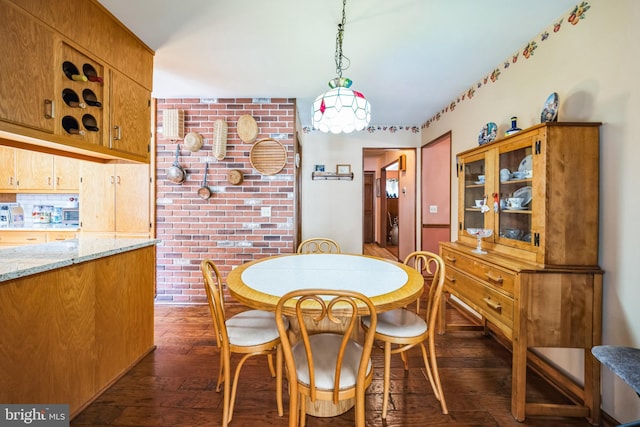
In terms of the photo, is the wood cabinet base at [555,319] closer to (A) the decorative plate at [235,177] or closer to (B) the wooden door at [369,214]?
(A) the decorative plate at [235,177]

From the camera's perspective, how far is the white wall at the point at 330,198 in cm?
403

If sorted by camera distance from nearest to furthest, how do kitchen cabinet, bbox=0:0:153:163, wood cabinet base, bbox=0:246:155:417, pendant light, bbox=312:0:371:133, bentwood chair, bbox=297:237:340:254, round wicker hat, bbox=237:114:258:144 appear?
wood cabinet base, bbox=0:246:155:417 → kitchen cabinet, bbox=0:0:153:163 → pendant light, bbox=312:0:371:133 → bentwood chair, bbox=297:237:340:254 → round wicker hat, bbox=237:114:258:144

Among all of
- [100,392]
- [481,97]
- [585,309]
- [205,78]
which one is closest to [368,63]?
[481,97]

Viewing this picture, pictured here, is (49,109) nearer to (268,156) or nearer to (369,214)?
(268,156)

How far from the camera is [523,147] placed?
5.39 feet

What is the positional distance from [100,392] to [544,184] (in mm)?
2864

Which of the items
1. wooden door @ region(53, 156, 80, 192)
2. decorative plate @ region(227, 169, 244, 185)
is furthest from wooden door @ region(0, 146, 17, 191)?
decorative plate @ region(227, 169, 244, 185)

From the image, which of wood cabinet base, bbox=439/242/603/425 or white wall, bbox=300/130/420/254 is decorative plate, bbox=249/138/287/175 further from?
wood cabinet base, bbox=439/242/603/425

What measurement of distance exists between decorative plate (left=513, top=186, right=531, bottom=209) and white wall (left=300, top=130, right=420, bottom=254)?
7.71 feet

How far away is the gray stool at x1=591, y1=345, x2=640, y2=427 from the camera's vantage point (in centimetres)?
87

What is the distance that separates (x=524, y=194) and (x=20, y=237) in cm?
528

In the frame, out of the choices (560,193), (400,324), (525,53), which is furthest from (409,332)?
(525,53)

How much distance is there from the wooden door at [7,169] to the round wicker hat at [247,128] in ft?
9.05

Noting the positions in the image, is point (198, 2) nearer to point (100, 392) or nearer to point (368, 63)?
point (368, 63)
